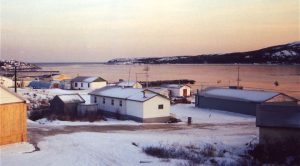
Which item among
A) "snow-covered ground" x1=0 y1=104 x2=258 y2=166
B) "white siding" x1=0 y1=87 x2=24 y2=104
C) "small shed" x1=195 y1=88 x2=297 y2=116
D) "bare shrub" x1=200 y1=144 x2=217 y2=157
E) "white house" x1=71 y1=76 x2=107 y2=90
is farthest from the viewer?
"white house" x1=71 y1=76 x2=107 y2=90

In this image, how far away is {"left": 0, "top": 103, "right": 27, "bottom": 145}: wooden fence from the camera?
2177cm

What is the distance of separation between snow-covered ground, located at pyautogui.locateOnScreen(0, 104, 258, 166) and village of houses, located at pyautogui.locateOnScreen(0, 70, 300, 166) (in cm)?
4

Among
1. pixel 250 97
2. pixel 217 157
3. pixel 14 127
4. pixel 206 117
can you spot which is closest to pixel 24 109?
pixel 14 127

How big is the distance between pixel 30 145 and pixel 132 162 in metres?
7.31

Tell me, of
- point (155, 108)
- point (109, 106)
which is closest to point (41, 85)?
point (109, 106)

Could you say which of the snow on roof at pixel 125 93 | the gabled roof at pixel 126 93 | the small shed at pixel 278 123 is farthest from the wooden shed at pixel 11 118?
the snow on roof at pixel 125 93

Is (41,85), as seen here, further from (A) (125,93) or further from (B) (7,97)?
(B) (7,97)

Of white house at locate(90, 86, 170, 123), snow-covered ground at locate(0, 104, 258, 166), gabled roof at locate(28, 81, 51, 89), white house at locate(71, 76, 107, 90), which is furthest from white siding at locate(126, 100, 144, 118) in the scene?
gabled roof at locate(28, 81, 51, 89)

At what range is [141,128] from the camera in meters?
31.6

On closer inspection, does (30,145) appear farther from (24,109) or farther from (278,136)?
(278,136)

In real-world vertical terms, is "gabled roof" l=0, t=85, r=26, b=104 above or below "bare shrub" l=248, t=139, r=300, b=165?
above

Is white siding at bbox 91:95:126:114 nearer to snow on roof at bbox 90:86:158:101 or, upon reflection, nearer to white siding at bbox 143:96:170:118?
snow on roof at bbox 90:86:158:101

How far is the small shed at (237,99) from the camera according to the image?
1607 inches

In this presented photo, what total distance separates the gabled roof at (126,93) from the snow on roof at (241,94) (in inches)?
423
